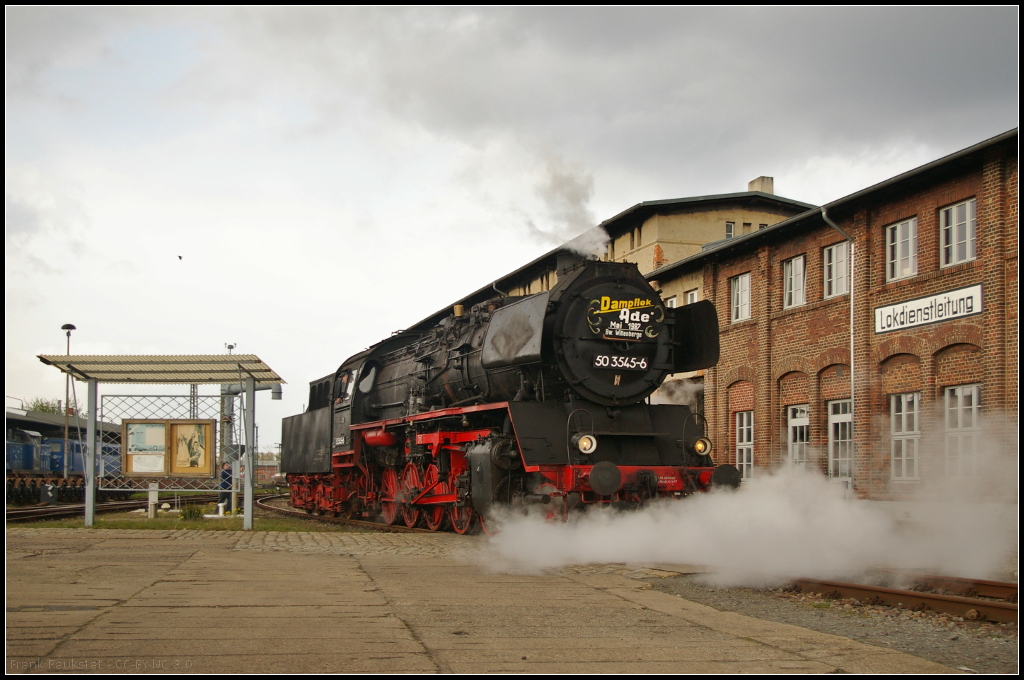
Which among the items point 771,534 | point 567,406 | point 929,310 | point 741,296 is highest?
point 741,296

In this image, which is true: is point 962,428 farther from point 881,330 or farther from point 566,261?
point 566,261

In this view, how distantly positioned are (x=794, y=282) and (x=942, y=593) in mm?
13395

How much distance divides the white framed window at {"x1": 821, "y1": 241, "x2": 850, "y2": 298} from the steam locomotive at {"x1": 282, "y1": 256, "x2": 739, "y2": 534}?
7348 mm

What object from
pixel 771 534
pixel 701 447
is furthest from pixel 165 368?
pixel 771 534

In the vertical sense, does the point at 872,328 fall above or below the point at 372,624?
above

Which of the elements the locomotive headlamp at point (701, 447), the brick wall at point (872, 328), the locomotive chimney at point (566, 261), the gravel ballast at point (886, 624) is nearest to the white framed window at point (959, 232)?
the brick wall at point (872, 328)

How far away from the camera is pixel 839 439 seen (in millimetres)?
19016

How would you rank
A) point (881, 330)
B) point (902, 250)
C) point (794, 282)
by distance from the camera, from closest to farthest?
1. point (902, 250)
2. point (881, 330)
3. point (794, 282)

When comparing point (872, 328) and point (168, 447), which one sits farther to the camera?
point (872, 328)

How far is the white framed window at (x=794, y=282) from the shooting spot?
20.2m

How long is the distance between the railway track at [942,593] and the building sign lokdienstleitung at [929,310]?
28.5ft

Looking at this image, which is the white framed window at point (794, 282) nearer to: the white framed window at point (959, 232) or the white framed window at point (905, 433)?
the white framed window at point (905, 433)

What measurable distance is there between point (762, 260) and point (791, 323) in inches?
71.3

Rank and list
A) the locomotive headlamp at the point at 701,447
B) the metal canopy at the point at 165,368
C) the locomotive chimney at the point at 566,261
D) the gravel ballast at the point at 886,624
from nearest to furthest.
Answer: the gravel ballast at the point at 886,624 < the locomotive headlamp at the point at 701,447 < the locomotive chimney at the point at 566,261 < the metal canopy at the point at 165,368
